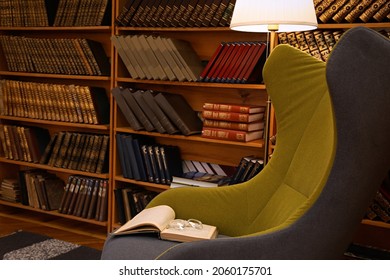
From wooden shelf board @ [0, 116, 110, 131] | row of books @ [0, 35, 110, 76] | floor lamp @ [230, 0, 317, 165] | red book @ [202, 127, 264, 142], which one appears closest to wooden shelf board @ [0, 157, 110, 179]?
wooden shelf board @ [0, 116, 110, 131]

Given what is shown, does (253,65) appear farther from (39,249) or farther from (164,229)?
(39,249)

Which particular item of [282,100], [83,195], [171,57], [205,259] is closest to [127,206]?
[83,195]

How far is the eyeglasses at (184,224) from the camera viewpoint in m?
1.83

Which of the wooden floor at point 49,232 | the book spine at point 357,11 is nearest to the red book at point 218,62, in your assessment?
the book spine at point 357,11

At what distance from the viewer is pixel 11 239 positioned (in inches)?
129

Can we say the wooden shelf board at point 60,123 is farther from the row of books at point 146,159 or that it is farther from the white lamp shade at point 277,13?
the white lamp shade at point 277,13

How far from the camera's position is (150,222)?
179 cm

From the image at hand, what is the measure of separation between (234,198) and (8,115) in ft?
7.82

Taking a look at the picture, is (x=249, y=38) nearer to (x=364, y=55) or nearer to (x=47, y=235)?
(x=364, y=55)

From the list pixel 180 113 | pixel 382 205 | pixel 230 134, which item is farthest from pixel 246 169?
pixel 382 205

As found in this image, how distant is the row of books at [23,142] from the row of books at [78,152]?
0.10 m

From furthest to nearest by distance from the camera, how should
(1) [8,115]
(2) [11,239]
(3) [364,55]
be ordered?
(1) [8,115] < (2) [11,239] < (3) [364,55]

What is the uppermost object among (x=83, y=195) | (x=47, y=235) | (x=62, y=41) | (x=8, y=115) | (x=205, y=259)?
(x=62, y=41)

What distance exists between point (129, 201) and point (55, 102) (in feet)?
2.98
